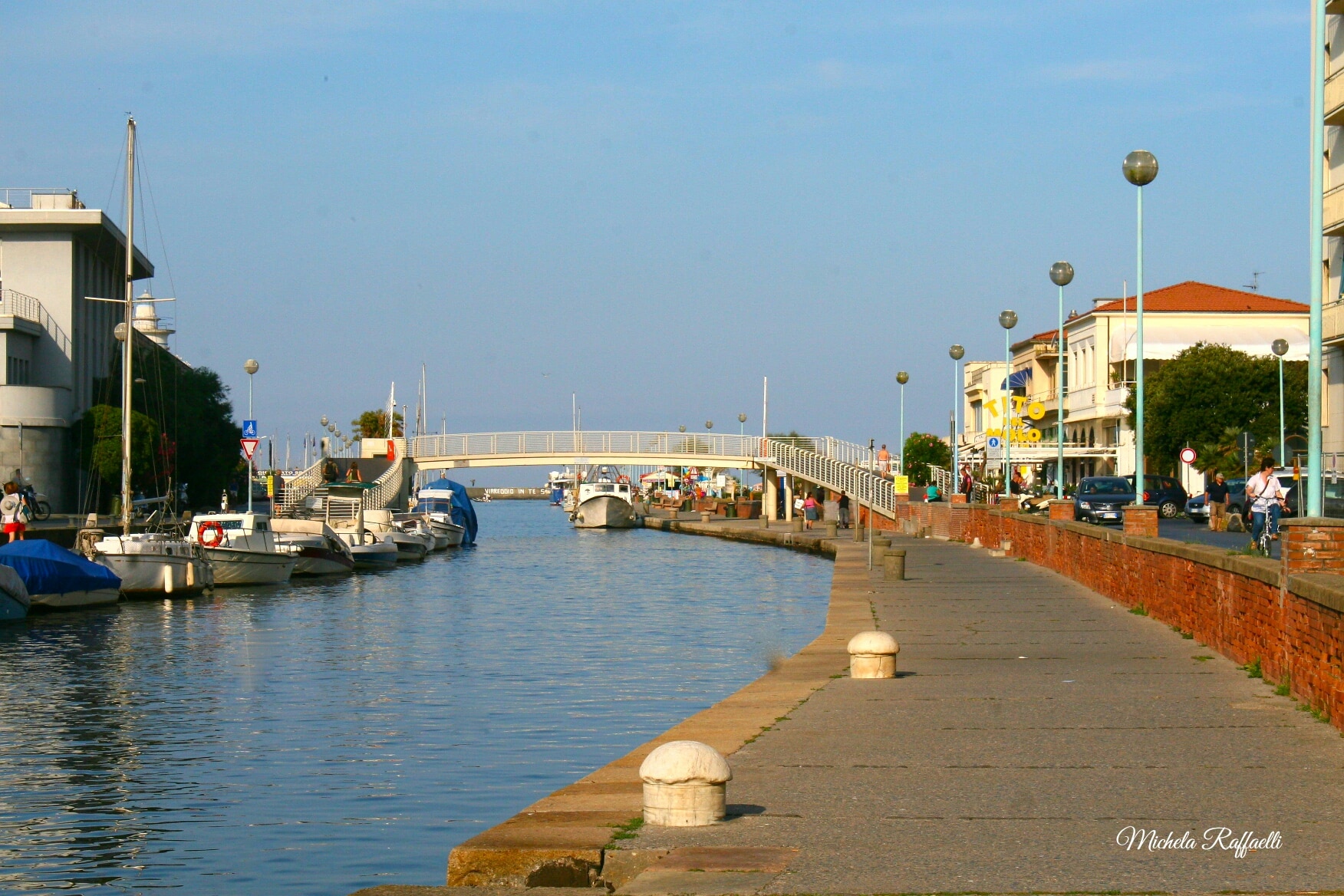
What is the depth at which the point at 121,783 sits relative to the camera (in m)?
13.9

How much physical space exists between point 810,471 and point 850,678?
5630cm

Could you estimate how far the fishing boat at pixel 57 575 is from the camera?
30.9 metres

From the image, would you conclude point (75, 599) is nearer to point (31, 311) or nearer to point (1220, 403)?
point (31, 311)

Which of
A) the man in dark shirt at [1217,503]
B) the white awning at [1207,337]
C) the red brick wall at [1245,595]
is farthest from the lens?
the white awning at [1207,337]

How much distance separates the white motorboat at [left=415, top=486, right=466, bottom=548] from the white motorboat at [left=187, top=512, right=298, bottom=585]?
23.4m

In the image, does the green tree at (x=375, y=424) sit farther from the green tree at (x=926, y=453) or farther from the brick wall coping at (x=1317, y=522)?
the brick wall coping at (x=1317, y=522)

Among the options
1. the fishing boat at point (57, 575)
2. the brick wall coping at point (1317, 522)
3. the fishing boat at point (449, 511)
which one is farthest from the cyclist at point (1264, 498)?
the fishing boat at point (449, 511)

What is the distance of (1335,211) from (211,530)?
3543cm

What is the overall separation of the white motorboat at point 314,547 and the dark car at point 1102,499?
884 inches

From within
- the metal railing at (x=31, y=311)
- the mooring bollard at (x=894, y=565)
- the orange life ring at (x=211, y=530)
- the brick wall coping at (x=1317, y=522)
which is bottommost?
the mooring bollard at (x=894, y=565)

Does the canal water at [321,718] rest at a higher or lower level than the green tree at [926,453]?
lower

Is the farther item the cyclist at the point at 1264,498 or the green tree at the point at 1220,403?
the green tree at the point at 1220,403
